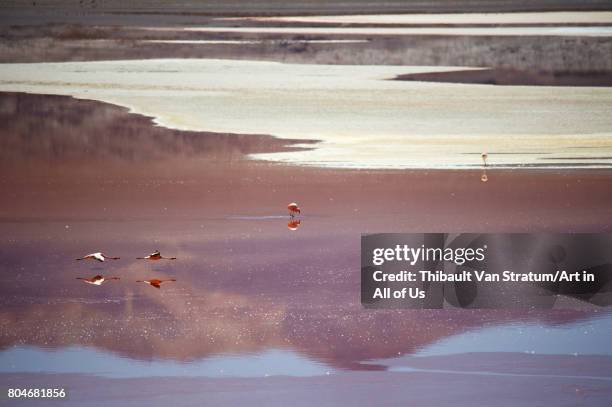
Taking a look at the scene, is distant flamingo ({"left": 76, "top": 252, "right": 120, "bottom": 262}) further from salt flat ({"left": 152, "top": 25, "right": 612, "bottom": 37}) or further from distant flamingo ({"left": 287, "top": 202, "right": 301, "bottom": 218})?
salt flat ({"left": 152, "top": 25, "right": 612, "bottom": 37})

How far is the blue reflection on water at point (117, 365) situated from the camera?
3.30m

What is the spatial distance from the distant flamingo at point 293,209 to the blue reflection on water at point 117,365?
17.2 inches

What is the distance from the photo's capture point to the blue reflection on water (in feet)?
10.8

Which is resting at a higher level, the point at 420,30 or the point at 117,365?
the point at 420,30

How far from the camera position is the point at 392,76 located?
3.37 meters

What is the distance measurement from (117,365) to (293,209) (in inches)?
29.0

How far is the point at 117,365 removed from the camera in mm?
3303

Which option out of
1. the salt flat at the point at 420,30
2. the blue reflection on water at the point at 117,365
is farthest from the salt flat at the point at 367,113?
the blue reflection on water at the point at 117,365

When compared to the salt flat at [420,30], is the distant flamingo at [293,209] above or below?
below

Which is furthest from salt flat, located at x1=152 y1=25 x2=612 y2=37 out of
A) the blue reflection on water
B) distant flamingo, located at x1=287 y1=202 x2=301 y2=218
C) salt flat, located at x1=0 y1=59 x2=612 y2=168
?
the blue reflection on water

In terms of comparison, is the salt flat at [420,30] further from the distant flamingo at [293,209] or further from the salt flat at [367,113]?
the distant flamingo at [293,209]

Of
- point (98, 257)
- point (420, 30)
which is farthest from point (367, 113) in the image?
point (98, 257)

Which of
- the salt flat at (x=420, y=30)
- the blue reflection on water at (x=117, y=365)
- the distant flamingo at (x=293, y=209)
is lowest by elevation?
the blue reflection on water at (x=117, y=365)

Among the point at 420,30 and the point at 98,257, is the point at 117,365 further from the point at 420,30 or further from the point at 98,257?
the point at 420,30
